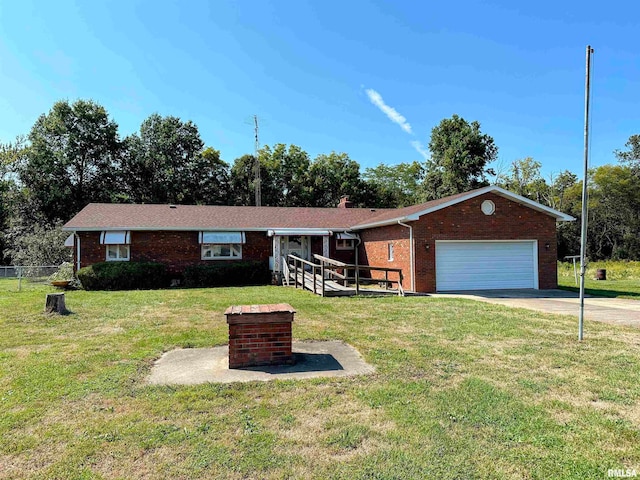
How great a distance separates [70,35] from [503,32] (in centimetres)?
1448

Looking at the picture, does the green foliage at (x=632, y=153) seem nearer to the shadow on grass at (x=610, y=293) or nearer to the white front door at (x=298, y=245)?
the shadow on grass at (x=610, y=293)

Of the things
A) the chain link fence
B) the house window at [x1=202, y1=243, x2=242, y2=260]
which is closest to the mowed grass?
the house window at [x1=202, y1=243, x2=242, y2=260]

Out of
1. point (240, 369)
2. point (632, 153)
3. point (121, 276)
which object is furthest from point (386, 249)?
point (632, 153)

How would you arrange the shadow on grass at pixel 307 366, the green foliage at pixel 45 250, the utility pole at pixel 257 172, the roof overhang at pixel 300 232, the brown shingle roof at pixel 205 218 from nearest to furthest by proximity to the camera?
the shadow on grass at pixel 307 366 < the brown shingle roof at pixel 205 218 < the roof overhang at pixel 300 232 < the green foliage at pixel 45 250 < the utility pole at pixel 257 172

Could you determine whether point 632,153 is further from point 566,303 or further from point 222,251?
point 222,251

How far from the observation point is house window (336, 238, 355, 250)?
20297 millimetres

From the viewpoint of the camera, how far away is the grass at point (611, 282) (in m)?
14.2

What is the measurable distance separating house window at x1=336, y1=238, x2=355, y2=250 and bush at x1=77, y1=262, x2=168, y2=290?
28.5 feet

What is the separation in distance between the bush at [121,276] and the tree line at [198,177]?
404 inches

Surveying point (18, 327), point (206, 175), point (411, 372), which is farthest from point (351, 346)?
point (206, 175)

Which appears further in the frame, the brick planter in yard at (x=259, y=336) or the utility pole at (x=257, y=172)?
the utility pole at (x=257, y=172)

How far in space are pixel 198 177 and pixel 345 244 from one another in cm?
2097

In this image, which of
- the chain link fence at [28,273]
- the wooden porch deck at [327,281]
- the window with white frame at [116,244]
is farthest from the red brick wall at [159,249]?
the chain link fence at [28,273]

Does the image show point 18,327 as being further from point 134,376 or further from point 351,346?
point 351,346
